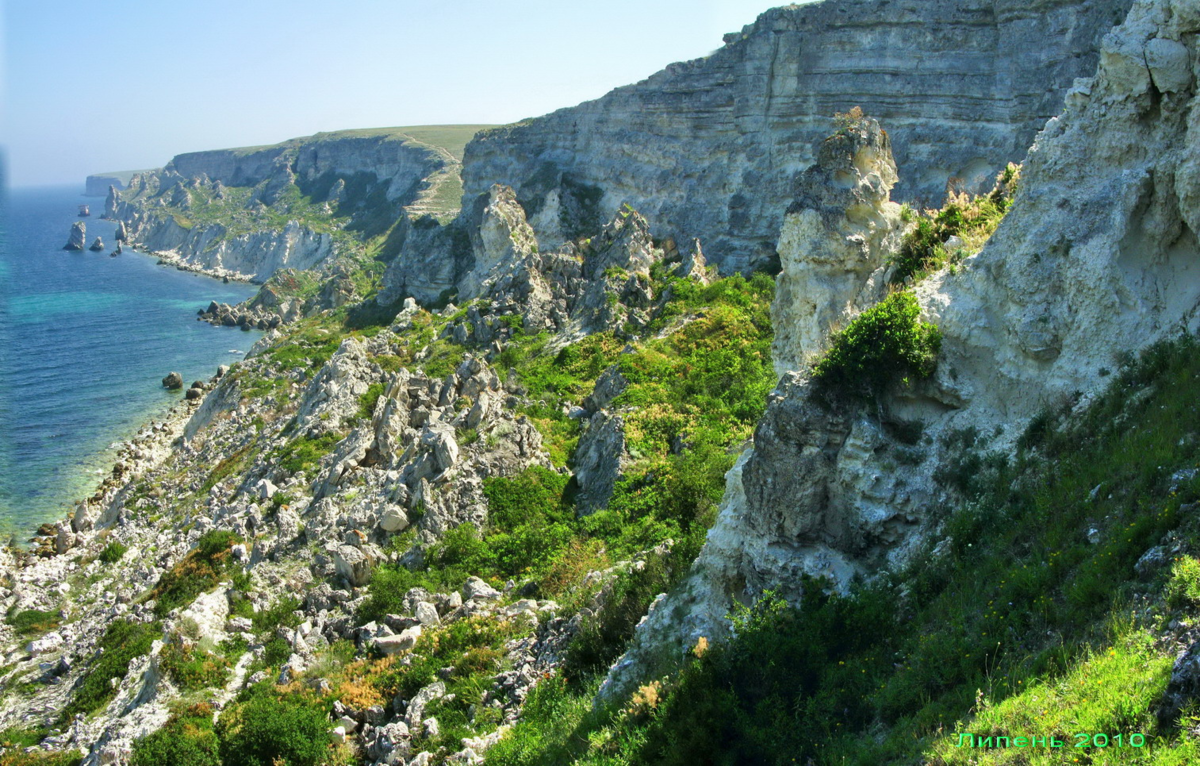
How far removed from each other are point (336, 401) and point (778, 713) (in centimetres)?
2867

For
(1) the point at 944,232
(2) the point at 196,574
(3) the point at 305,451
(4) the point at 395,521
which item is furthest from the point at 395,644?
(3) the point at 305,451

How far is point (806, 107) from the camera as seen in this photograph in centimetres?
4500

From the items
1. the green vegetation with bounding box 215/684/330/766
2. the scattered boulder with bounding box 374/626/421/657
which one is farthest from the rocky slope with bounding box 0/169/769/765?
the green vegetation with bounding box 215/684/330/766

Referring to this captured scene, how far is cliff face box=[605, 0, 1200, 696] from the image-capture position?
9414mm

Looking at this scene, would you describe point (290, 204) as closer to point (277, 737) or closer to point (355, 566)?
point (355, 566)

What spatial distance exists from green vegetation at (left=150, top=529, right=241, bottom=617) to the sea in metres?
18.8

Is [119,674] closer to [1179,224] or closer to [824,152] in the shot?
[824,152]

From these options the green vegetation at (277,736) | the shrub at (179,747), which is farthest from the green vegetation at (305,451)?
the green vegetation at (277,736)

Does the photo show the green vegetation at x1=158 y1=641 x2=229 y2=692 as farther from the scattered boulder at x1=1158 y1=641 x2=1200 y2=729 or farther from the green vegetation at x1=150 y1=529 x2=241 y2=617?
the scattered boulder at x1=1158 y1=641 x2=1200 y2=729

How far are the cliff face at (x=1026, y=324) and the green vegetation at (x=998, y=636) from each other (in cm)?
60

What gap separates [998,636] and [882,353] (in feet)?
13.8

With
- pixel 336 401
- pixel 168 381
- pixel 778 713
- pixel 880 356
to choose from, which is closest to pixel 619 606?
pixel 778 713

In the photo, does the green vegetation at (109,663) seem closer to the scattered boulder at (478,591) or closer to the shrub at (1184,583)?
the scattered boulder at (478,591)

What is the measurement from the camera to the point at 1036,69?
117 feet
